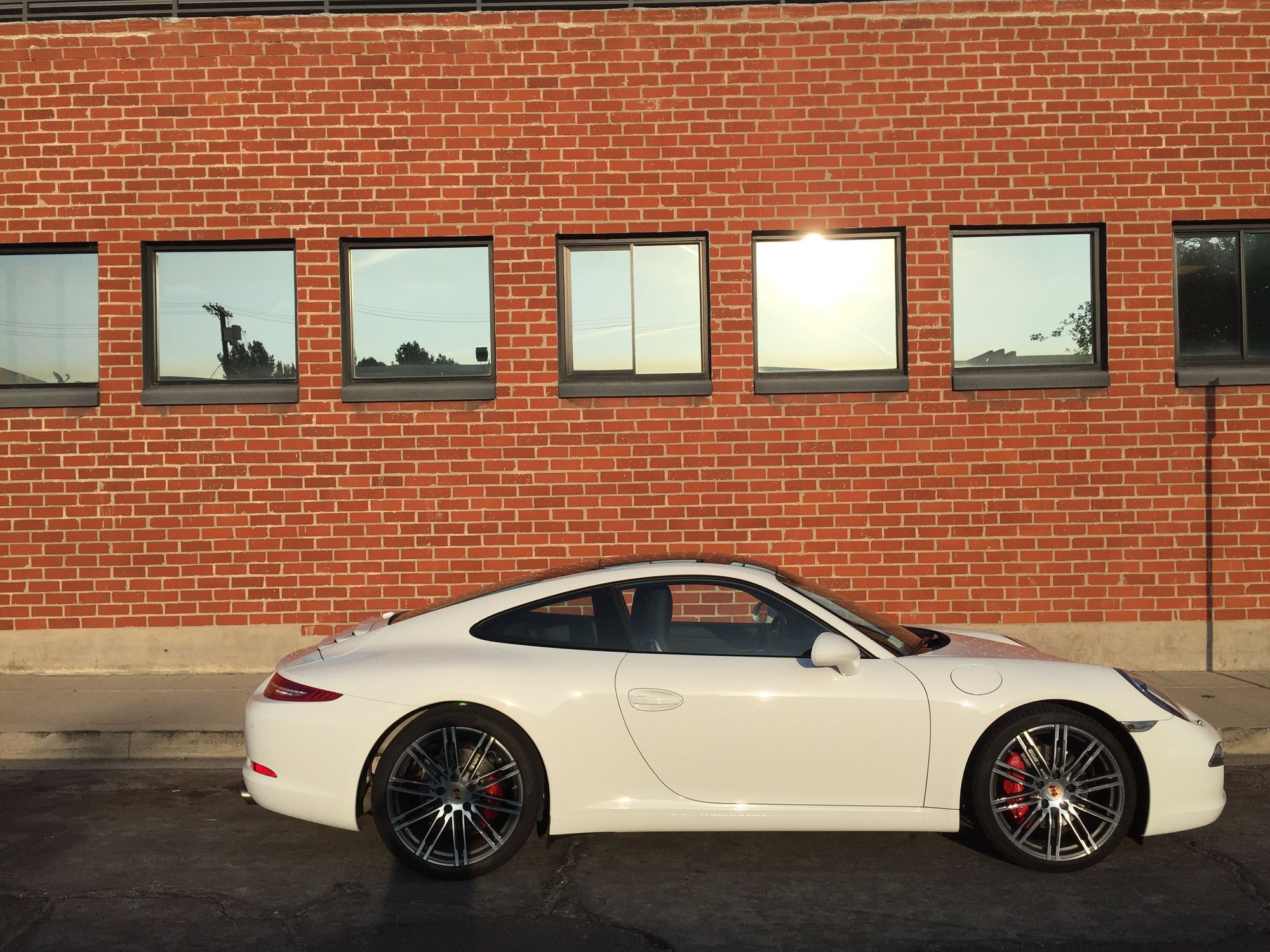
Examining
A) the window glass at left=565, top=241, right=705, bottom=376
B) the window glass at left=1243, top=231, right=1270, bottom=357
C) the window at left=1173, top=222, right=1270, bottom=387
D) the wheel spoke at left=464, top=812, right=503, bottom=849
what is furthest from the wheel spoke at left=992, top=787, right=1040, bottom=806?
the window glass at left=1243, top=231, right=1270, bottom=357

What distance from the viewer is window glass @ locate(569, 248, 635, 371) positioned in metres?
10.1

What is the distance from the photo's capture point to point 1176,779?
16.7 ft

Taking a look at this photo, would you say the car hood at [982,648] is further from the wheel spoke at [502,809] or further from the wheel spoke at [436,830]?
the wheel spoke at [436,830]

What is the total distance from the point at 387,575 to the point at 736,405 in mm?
3284

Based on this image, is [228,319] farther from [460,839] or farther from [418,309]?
[460,839]

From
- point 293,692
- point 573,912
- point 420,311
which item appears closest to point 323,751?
point 293,692

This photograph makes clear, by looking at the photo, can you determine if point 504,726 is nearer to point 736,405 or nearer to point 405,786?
point 405,786

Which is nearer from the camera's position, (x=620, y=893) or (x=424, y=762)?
(x=620, y=893)

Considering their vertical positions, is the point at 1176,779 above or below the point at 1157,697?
below

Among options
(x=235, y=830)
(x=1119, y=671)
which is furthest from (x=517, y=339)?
(x=1119, y=671)

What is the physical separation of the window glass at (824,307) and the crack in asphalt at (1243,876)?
211 inches

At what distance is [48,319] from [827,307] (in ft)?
22.2

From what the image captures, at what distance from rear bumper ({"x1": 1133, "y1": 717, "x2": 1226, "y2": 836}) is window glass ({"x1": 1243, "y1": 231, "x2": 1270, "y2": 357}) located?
20.0 feet

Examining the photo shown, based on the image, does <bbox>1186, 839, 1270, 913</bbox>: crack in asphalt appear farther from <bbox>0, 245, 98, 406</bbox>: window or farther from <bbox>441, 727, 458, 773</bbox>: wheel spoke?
<bbox>0, 245, 98, 406</bbox>: window
